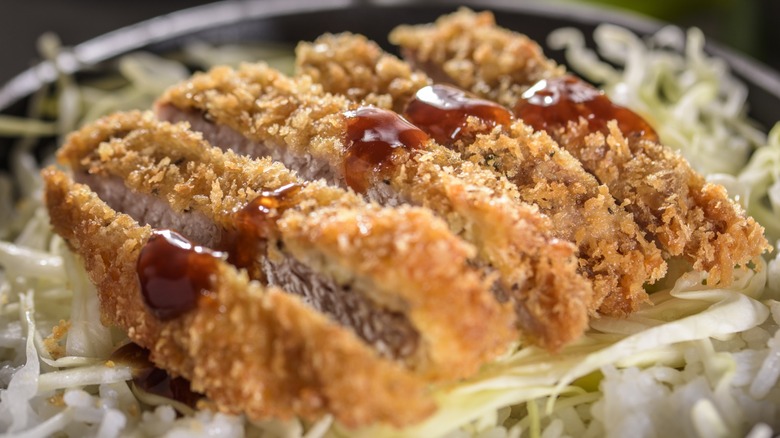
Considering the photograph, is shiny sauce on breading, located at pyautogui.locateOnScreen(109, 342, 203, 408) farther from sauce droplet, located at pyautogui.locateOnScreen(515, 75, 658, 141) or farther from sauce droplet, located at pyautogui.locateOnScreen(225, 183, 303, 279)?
sauce droplet, located at pyautogui.locateOnScreen(515, 75, 658, 141)

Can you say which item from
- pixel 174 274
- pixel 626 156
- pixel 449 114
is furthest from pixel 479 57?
pixel 174 274

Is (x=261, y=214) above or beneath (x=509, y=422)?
above

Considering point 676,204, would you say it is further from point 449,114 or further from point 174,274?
point 174,274

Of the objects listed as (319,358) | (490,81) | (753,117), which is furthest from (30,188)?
(753,117)

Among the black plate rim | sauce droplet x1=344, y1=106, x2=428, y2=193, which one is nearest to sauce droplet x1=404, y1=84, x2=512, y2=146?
sauce droplet x1=344, y1=106, x2=428, y2=193

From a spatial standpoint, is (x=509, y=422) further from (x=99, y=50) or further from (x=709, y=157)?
(x=99, y=50)

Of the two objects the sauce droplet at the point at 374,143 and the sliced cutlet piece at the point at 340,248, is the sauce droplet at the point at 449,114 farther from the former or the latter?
the sliced cutlet piece at the point at 340,248
